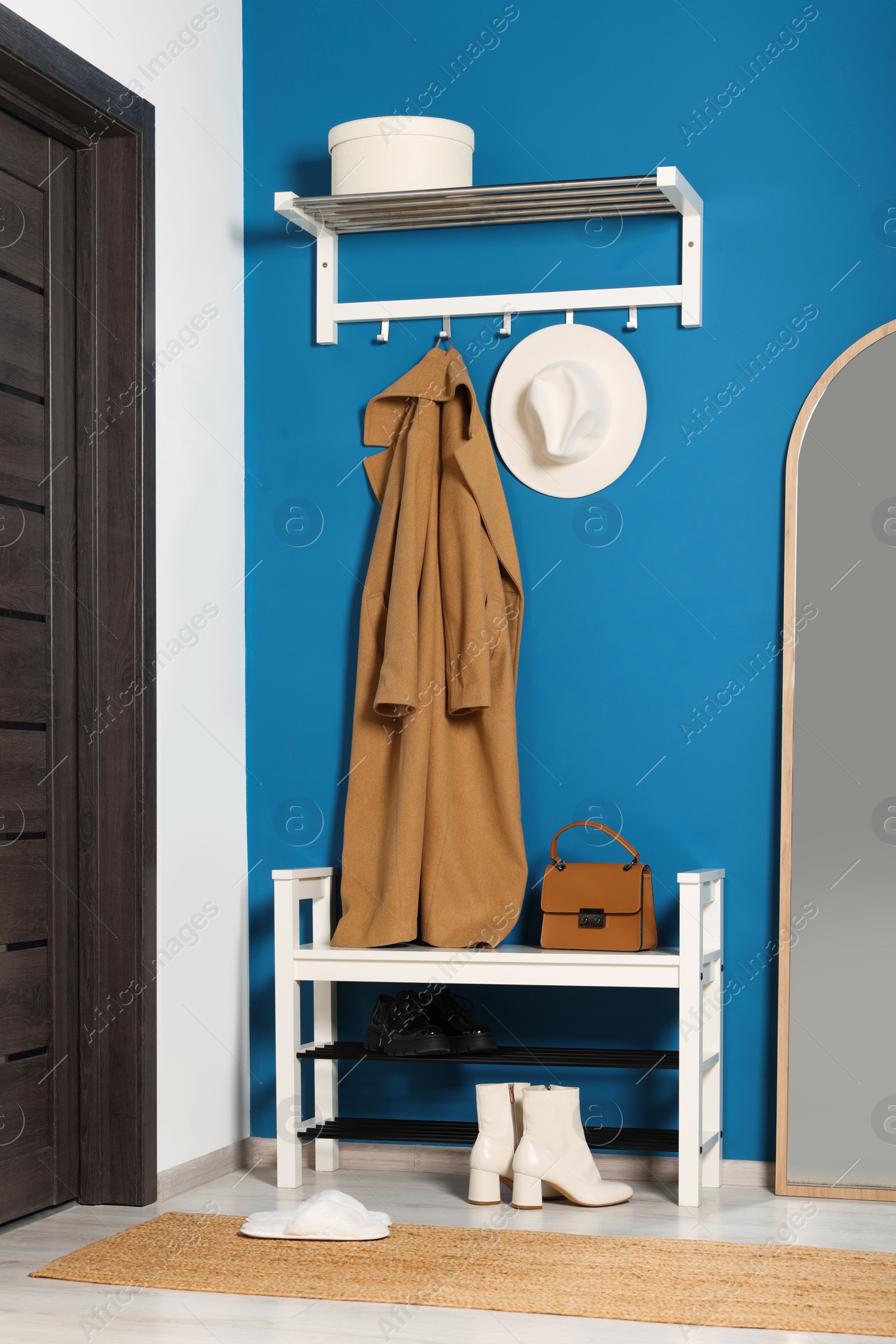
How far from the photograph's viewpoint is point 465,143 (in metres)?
2.89

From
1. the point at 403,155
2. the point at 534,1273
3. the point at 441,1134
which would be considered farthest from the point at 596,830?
the point at 403,155

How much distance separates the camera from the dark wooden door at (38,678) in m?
2.44

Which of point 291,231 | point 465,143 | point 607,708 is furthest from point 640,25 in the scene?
point 607,708

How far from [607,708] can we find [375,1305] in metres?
1.31

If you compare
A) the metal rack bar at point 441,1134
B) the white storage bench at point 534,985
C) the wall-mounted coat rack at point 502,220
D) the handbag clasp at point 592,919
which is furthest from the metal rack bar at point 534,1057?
the wall-mounted coat rack at point 502,220

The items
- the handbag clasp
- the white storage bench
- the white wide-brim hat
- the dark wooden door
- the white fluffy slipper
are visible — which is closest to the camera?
the white fluffy slipper

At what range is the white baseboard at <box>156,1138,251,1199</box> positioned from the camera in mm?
2666

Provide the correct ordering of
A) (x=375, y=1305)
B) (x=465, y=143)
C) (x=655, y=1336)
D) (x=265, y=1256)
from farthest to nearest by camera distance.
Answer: (x=465, y=143) < (x=265, y=1256) < (x=375, y=1305) < (x=655, y=1336)

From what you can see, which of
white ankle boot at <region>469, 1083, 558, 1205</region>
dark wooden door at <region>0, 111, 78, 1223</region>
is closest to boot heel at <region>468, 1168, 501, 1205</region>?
white ankle boot at <region>469, 1083, 558, 1205</region>

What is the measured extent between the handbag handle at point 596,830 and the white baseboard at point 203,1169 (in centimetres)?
91

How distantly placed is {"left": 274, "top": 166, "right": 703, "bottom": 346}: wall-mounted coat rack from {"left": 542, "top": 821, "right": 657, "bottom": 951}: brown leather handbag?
115 cm

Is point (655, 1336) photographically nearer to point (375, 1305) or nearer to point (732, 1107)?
point (375, 1305)

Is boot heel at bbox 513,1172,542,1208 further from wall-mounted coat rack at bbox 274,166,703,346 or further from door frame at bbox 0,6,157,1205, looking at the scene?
wall-mounted coat rack at bbox 274,166,703,346

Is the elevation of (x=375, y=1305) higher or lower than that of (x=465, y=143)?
lower
